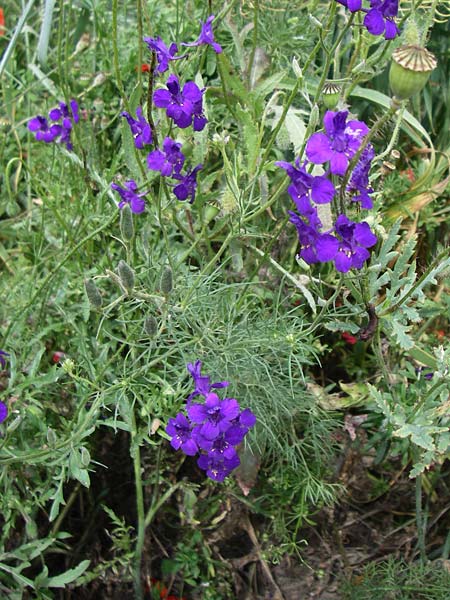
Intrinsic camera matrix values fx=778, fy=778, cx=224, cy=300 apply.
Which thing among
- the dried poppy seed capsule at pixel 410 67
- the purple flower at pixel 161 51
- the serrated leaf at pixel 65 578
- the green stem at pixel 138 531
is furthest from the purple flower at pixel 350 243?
the serrated leaf at pixel 65 578

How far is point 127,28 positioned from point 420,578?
179 centimetres

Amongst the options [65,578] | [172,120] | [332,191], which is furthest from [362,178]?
[65,578]

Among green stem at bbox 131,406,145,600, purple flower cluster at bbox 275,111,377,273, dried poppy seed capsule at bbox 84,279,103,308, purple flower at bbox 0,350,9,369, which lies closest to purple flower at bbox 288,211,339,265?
purple flower cluster at bbox 275,111,377,273

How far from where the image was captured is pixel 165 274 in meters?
1.24

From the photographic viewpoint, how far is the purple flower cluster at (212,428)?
1.30m

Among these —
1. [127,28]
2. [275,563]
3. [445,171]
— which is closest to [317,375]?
[275,563]

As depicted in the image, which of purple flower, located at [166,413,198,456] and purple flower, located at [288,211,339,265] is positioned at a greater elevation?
purple flower, located at [288,211,339,265]

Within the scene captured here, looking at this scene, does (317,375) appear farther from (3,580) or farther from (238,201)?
(3,580)

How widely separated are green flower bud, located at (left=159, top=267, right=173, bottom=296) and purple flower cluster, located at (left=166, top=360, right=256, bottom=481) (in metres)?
0.14

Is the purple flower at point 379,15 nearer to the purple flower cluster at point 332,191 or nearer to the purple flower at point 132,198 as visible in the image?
the purple flower cluster at point 332,191

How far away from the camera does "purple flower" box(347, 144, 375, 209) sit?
4.12 feet

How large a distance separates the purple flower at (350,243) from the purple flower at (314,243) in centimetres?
1

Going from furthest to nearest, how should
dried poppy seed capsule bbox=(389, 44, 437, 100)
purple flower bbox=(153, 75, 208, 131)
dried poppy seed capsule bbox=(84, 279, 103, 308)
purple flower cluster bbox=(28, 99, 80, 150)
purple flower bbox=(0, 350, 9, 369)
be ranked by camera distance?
purple flower cluster bbox=(28, 99, 80, 150) < purple flower bbox=(0, 350, 9, 369) < purple flower bbox=(153, 75, 208, 131) < dried poppy seed capsule bbox=(84, 279, 103, 308) < dried poppy seed capsule bbox=(389, 44, 437, 100)

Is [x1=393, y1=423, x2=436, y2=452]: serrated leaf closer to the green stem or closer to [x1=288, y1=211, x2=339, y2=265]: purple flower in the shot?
[x1=288, y1=211, x2=339, y2=265]: purple flower
